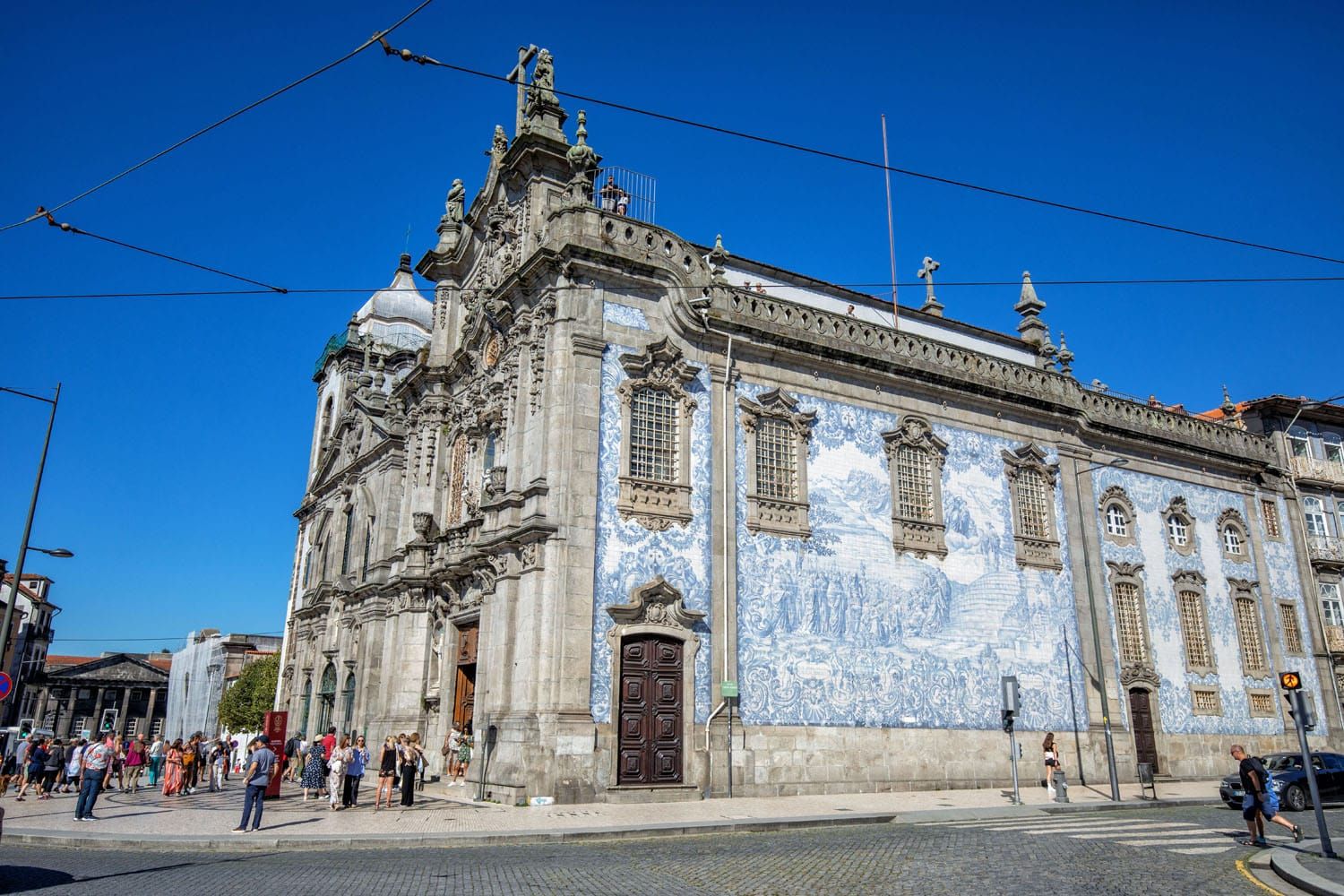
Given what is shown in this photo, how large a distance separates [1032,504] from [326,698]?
26.6m

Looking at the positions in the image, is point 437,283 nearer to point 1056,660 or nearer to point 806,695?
point 806,695

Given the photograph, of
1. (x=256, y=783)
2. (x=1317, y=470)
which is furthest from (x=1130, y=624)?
(x=256, y=783)

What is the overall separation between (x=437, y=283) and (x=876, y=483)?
16.5 meters

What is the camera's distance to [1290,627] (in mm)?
33594

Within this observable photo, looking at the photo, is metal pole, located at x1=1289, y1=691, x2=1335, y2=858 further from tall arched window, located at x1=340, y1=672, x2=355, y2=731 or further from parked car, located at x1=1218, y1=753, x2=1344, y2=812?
tall arched window, located at x1=340, y1=672, x2=355, y2=731

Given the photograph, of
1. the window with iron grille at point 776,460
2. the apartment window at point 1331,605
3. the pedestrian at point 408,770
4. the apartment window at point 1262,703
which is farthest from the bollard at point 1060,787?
the apartment window at point 1331,605

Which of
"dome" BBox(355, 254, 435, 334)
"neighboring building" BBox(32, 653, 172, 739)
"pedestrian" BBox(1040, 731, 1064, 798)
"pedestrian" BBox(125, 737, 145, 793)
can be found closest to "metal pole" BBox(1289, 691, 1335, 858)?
"pedestrian" BBox(1040, 731, 1064, 798)

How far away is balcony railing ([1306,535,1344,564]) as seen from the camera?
35.4m

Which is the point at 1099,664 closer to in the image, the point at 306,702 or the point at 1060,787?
the point at 1060,787

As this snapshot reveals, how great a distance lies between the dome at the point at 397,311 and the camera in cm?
4897

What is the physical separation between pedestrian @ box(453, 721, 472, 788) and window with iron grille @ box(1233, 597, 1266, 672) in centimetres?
2518

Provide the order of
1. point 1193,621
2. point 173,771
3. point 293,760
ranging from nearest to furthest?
1. point 173,771
2. point 293,760
3. point 1193,621

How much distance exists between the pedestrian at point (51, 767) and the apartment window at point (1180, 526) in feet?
111

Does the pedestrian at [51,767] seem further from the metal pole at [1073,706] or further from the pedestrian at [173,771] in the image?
the metal pole at [1073,706]
